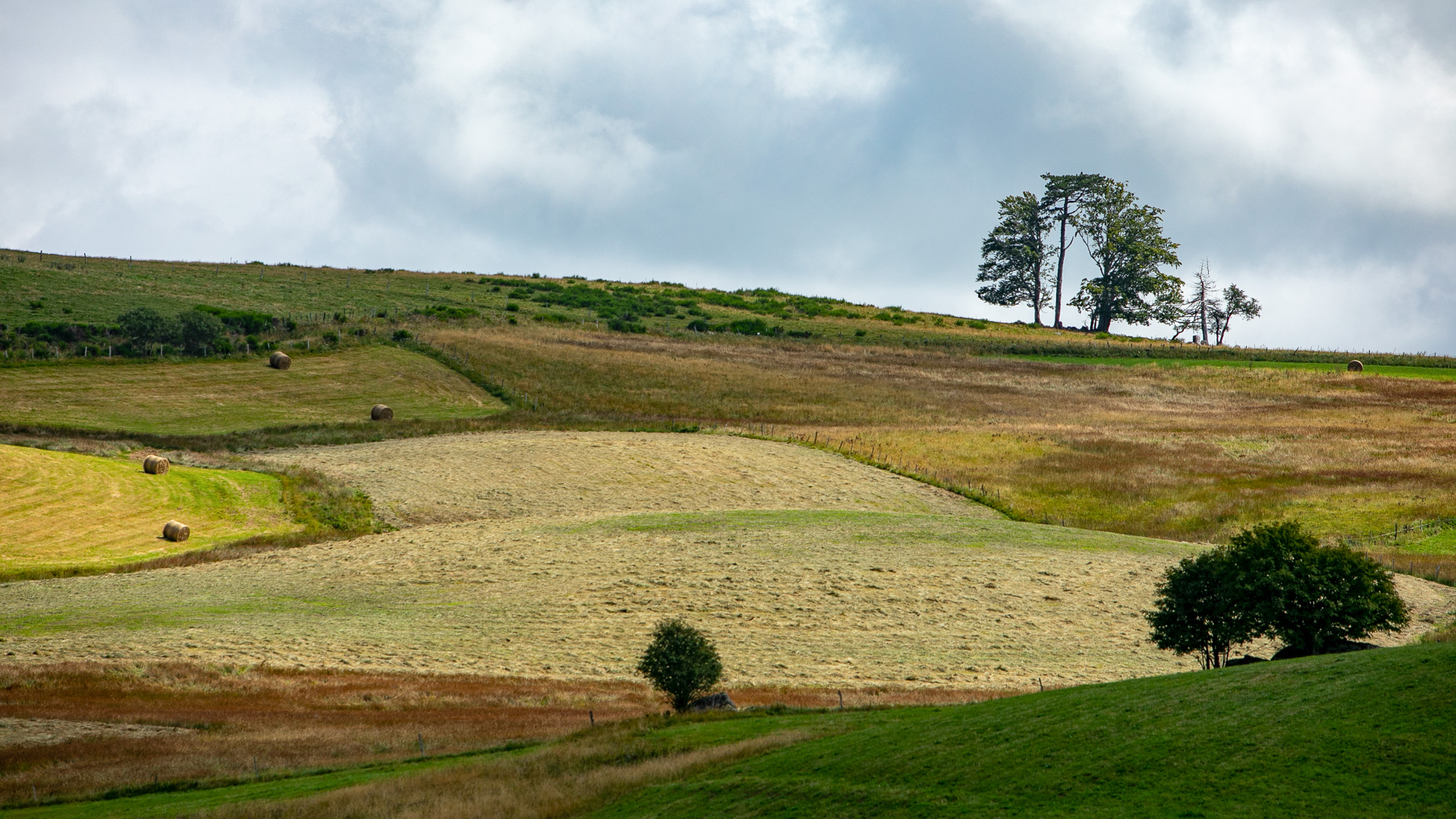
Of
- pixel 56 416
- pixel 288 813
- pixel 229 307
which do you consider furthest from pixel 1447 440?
Result: pixel 229 307

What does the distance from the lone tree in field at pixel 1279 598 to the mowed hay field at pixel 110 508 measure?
3616cm

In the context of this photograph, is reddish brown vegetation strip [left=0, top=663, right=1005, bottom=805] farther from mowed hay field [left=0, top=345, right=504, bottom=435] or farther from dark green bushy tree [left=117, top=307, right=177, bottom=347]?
dark green bushy tree [left=117, top=307, right=177, bottom=347]

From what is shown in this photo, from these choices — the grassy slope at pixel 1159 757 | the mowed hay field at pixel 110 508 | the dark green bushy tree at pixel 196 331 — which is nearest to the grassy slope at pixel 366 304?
the dark green bushy tree at pixel 196 331

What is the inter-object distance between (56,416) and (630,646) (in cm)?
4150

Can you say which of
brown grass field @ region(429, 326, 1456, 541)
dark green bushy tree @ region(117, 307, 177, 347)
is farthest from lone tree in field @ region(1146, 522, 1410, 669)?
dark green bushy tree @ region(117, 307, 177, 347)

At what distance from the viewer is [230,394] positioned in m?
68.1

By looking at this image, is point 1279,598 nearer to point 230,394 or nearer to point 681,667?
point 681,667

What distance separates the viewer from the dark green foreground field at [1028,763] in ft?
43.3

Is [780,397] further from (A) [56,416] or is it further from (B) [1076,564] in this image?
(A) [56,416]

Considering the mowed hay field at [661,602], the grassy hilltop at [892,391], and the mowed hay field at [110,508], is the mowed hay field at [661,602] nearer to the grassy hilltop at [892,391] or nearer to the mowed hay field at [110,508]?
the mowed hay field at [110,508]

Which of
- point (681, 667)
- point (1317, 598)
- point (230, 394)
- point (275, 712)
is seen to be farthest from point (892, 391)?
point (275, 712)

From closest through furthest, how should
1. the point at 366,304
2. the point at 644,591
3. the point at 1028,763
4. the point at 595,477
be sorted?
the point at 1028,763, the point at 644,591, the point at 595,477, the point at 366,304

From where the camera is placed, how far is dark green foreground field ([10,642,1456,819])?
13211mm

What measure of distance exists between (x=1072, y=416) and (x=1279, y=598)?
51803mm
